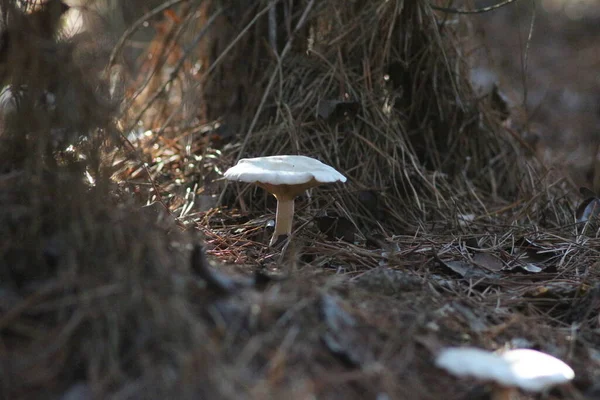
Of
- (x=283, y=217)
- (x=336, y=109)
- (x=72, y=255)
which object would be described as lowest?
(x=283, y=217)

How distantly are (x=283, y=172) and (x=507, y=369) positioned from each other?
1167 mm

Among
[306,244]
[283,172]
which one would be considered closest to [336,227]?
[306,244]

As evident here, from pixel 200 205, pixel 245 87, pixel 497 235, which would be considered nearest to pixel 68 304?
pixel 200 205

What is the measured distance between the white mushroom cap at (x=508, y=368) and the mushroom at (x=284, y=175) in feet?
3.21

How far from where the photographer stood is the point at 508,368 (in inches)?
65.3

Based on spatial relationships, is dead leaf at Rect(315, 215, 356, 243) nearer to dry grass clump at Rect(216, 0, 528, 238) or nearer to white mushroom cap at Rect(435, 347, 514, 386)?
dry grass clump at Rect(216, 0, 528, 238)

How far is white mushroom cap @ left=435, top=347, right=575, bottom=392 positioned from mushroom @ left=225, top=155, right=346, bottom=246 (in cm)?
98

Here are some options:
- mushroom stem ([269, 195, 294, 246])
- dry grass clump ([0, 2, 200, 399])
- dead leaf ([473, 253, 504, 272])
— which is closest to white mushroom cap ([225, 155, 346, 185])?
mushroom stem ([269, 195, 294, 246])

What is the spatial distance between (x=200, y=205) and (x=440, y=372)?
182cm

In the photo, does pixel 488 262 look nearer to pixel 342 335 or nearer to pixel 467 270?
pixel 467 270

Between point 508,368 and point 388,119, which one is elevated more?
point 388,119

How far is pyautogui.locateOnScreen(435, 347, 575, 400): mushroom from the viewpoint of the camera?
5.36 feet

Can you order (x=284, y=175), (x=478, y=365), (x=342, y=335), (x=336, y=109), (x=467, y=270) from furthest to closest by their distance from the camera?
(x=336, y=109) < (x=467, y=270) < (x=284, y=175) < (x=342, y=335) < (x=478, y=365)

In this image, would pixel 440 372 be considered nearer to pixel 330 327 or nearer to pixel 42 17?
pixel 330 327
